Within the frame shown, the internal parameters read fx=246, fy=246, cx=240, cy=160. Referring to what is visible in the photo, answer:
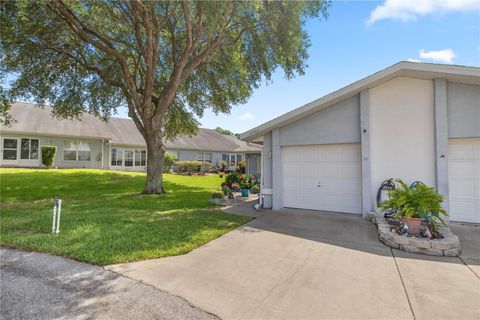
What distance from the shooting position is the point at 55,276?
388cm

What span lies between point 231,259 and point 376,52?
871 centimetres

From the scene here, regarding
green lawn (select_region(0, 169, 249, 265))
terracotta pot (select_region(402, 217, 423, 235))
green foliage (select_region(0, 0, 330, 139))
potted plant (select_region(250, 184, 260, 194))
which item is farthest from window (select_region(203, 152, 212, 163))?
terracotta pot (select_region(402, 217, 423, 235))

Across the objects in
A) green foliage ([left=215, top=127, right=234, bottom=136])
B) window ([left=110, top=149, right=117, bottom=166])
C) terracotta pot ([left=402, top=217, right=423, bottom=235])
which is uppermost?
green foliage ([left=215, top=127, right=234, bottom=136])

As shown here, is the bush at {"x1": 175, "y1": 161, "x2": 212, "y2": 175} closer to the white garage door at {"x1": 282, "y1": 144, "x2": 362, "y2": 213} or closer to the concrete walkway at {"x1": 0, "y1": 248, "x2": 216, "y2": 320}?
the white garage door at {"x1": 282, "y1": 144, "x2": 362, "y2": 213}

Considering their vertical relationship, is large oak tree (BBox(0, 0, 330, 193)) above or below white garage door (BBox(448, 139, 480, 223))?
above

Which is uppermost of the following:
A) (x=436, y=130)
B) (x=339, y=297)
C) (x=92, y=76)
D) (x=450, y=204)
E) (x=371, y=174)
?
(x=92, y=76)

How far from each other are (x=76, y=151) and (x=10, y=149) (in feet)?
14.2

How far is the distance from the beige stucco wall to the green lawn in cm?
487

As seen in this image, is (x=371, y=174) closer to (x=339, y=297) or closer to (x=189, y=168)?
(x=339, y=297)

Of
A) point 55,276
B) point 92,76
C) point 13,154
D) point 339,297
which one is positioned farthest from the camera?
point 13,154

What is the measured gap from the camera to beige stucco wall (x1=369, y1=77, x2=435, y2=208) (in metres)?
7.33

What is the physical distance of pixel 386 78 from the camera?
7590 millimetres

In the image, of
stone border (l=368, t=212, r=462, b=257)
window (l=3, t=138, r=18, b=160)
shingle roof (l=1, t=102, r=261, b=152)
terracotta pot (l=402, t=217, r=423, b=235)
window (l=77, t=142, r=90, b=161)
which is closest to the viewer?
stone border (l=368, t=212, r=462, b=257)

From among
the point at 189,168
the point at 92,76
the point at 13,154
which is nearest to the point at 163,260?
the point at 92,76
